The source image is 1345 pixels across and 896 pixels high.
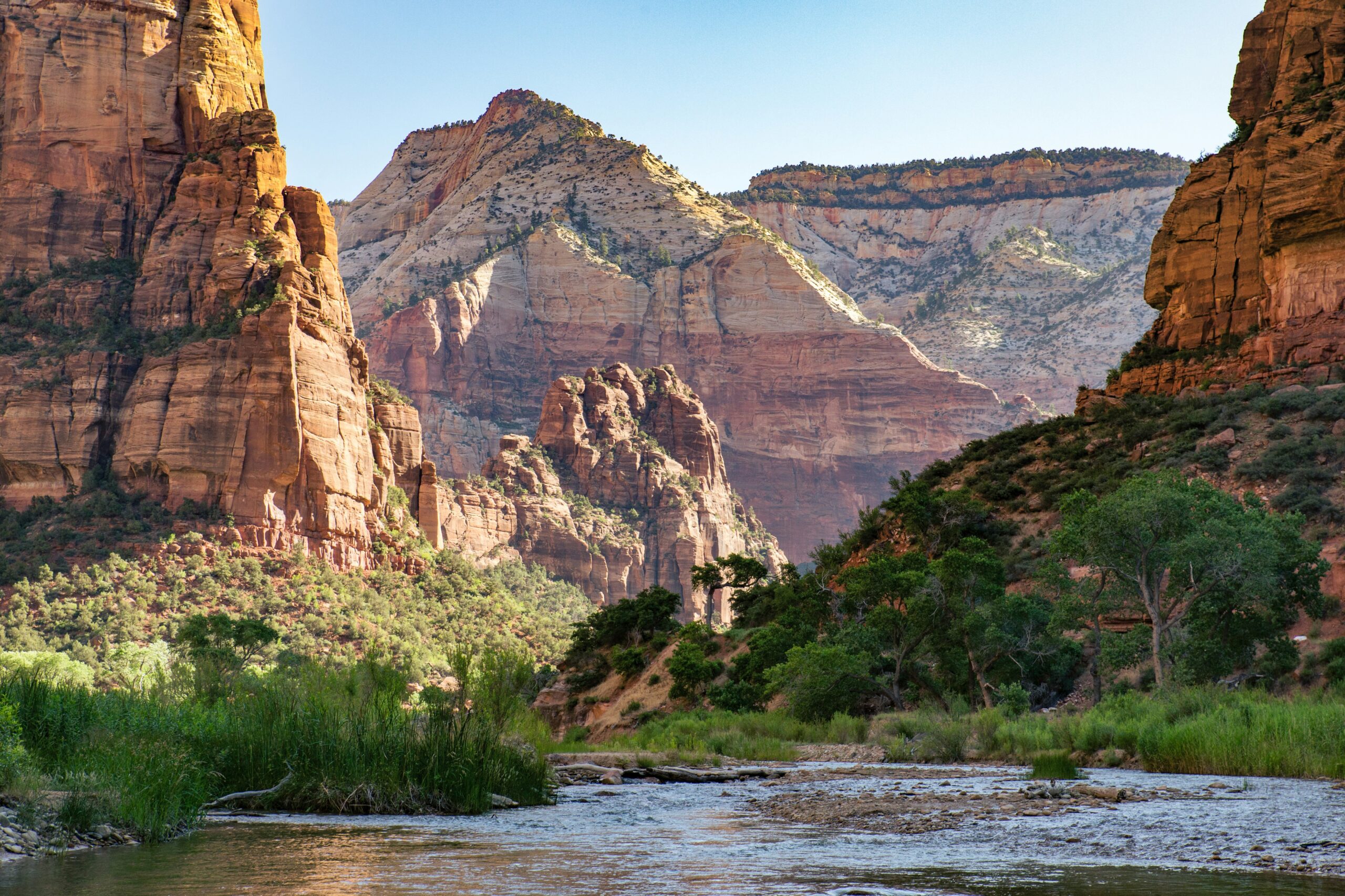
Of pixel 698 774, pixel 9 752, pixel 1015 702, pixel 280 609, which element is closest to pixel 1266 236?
pixel 1015 702

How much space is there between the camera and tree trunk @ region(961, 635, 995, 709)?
35.5m

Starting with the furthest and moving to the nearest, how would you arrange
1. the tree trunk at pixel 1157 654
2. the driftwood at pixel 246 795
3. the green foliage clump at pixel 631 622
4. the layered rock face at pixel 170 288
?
the layered rock face at pixel 170 288 → the green foliage clump at pixel 631 622 → the tree trunk at pixel 1157 654 → the driftwood at pixel 246 795

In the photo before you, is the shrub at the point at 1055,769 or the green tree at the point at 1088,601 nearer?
the shrub at the point at 1055,769

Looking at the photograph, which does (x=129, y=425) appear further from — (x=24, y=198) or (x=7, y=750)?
(x=7, y=750)

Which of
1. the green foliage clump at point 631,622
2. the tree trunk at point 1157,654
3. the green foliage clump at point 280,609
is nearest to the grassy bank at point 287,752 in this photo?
the tree trunk at point 1157,654

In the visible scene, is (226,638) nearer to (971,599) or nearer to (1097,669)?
(971,599)

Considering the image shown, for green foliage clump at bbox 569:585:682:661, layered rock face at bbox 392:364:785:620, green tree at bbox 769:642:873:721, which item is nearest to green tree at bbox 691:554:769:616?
green foliage clump at bbox 569:585:682:661

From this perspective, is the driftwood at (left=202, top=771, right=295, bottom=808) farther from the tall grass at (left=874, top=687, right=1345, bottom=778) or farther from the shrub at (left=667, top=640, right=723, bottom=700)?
the shrub at (left=667, top=640, right=723, bottom=700)

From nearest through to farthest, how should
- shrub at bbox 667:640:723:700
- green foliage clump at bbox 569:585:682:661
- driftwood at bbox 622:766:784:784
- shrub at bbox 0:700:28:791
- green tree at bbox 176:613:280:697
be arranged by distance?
shrub at bbox 0:700:28:791 < driftwood at bbox 622:766:784:784 < shrub at bbox 667:640:723:700 < green tree at bbox 176:613:280:697 < green foliage clump at bbox 569:585:682:661

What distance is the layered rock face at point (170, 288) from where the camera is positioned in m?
96.6

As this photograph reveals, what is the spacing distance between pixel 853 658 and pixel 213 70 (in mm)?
100403

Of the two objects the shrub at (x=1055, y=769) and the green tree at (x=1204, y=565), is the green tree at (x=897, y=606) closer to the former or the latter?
the green tree at (x=1204, y=565)

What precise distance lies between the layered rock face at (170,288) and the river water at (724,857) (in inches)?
3414

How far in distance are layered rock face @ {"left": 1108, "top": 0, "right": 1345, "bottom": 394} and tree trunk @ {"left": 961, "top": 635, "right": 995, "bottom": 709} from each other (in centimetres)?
2327
